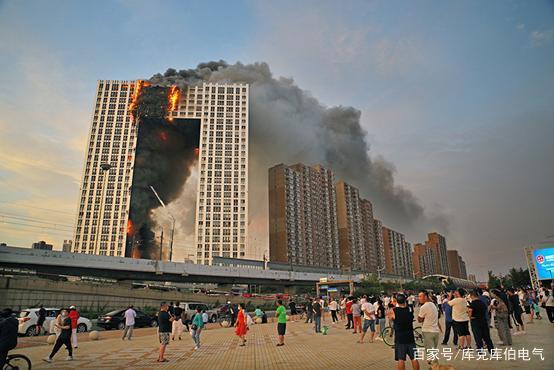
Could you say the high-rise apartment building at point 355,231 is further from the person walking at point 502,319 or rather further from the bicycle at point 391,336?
the person walking at point 502,319

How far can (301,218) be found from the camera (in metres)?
126

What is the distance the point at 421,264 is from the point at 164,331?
205 metres

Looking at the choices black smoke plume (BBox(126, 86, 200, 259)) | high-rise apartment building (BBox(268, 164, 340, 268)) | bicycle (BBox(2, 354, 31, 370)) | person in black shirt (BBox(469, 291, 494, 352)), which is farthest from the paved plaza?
black smoke plume (BBox(126, 86, 200, 259))

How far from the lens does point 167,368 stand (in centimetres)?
1053

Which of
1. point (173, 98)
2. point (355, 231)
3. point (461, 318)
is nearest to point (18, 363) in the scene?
point (461, 318)

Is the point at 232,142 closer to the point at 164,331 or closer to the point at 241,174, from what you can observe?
the point at 241,174

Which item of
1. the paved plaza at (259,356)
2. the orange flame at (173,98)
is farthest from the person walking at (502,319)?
the orange flame at (173,98)

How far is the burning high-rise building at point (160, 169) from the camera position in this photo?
422ft

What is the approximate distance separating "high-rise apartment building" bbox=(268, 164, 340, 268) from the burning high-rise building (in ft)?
50.0

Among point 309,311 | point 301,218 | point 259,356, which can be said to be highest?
point 301,218

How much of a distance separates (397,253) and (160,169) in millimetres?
114912

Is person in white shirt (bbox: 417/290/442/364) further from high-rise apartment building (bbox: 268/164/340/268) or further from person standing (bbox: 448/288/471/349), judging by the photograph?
high-rise apartment building (bbox: 268/164/340/268)

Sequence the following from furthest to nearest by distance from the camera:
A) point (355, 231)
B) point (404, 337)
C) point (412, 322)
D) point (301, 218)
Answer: point (355, 231), point (301, 218), point (412, 322), point (404, 337)

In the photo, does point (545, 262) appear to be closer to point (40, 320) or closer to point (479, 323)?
point (479, 323)
